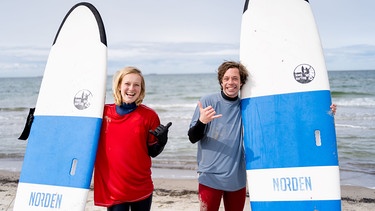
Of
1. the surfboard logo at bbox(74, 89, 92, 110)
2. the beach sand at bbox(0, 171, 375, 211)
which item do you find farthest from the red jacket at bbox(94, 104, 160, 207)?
the beach sand at bbox(0, 171, 375, 211)

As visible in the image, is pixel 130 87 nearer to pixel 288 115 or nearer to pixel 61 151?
pixel 61 151

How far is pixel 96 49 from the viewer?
3.24 m

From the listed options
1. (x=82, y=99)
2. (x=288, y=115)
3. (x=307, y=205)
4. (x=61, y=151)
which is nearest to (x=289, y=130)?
(x=288, y=115)

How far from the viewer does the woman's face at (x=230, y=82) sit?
9.00ft

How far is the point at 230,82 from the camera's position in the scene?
273 centimetres

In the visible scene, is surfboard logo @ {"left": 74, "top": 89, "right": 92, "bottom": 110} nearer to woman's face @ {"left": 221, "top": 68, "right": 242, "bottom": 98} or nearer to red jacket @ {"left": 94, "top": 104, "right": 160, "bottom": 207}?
red jacket @ {"left": 94, "top": 104, "right": 160, "bottom": 207}

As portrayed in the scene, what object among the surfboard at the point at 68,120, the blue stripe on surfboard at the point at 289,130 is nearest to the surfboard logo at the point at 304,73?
the blue stripe on surfboard at the point at 289,130

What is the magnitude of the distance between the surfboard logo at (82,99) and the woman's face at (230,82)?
3.75ft

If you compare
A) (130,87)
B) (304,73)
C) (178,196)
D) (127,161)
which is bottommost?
(178,196)

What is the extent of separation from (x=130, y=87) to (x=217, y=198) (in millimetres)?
1008

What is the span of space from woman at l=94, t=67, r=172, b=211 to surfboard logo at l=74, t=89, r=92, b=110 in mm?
537

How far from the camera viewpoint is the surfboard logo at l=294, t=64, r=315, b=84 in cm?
309

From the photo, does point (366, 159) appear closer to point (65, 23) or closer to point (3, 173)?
point (65, 23)

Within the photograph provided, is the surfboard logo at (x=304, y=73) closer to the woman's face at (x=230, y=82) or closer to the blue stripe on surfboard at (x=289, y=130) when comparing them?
the blue stripe on surfboard at (x=289, y=130)
